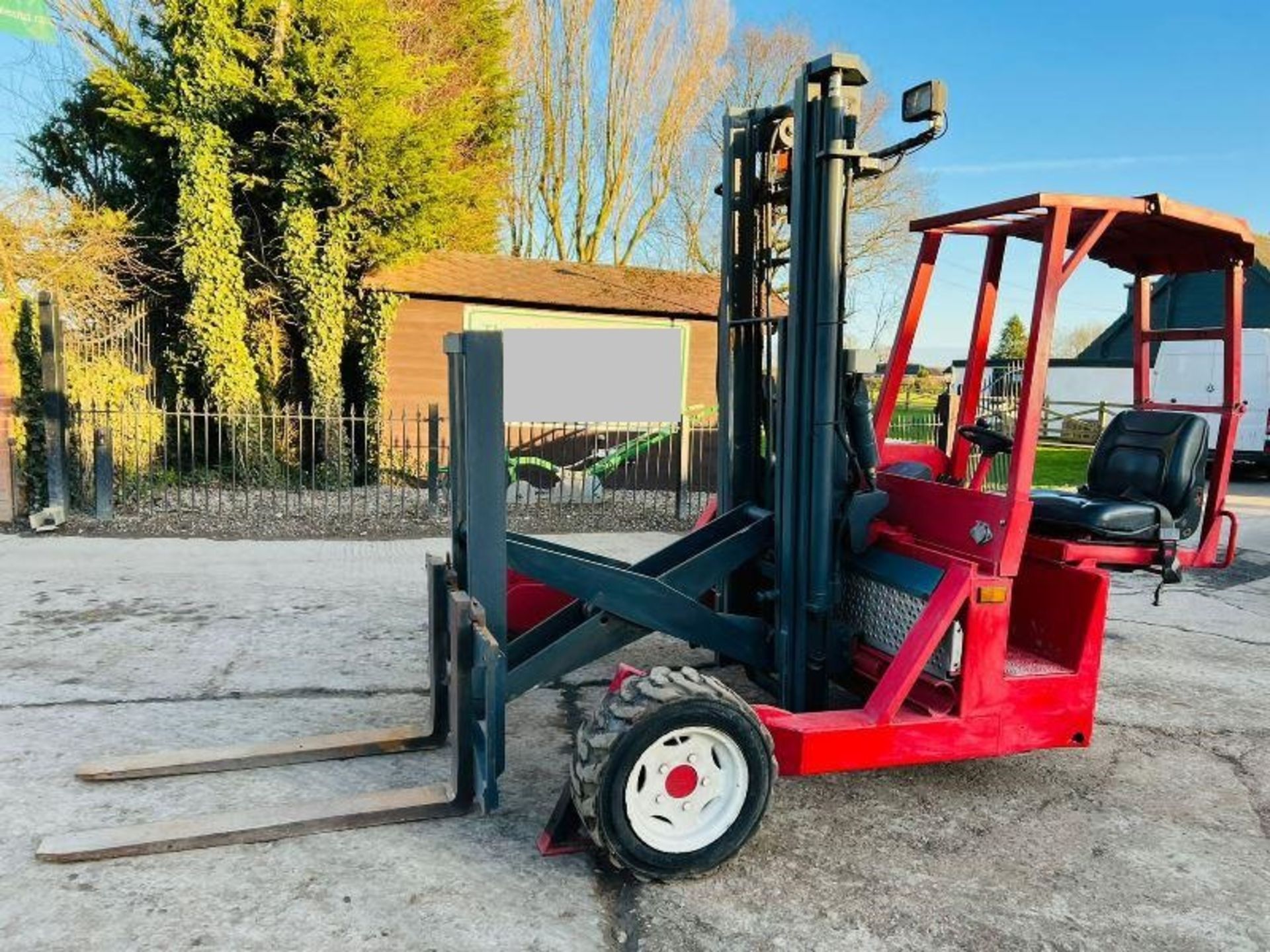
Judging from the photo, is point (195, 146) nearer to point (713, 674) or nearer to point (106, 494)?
point (106, 494)

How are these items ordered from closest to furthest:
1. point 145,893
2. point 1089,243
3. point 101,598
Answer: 1. point 145,893
2. point 1089,243
3. point 101,598

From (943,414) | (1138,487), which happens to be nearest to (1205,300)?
(943,414)

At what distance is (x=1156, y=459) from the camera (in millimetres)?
4789

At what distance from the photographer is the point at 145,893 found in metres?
3.14

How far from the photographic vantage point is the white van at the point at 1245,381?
699 inches

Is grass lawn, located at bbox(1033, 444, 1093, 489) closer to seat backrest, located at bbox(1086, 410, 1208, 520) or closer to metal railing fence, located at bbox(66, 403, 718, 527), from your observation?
metal railing fence, located at bbox(66, 403, 718, 527)

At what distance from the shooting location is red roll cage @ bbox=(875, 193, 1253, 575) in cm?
382

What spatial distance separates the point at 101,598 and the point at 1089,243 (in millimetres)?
7112

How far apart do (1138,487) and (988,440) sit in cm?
84

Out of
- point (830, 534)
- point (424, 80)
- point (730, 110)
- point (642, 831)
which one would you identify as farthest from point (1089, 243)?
point (424, 80)

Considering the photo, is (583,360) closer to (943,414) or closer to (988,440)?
(943,414)

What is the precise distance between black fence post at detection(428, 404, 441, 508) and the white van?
13.6 m

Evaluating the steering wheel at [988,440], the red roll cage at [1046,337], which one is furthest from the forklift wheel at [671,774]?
the steering wheel at [988,440]

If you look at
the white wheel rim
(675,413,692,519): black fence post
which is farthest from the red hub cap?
(675,413,692,519): black fence post
